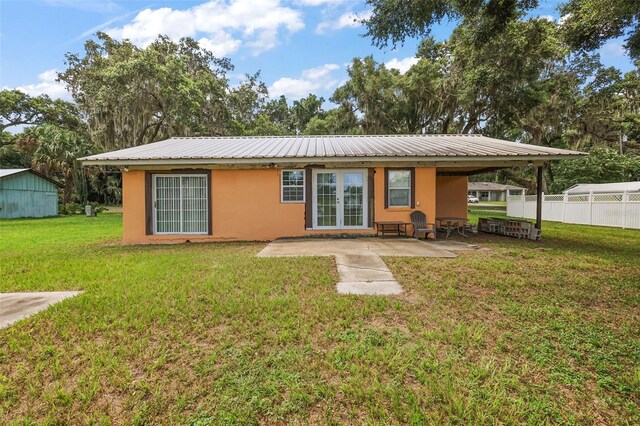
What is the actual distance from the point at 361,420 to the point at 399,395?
39 centimetres

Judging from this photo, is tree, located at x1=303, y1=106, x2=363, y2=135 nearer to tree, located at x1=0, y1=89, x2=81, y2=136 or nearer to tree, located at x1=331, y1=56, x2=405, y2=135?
tree, located at x1=331, y1=56, x2=405, y2=135

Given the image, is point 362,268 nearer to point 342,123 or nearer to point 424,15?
point 424,15

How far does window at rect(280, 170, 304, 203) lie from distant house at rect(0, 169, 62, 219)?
20.0 m

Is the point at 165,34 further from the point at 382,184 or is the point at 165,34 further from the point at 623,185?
the point at 623,185

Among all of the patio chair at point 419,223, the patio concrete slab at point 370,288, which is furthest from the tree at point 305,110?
the patio concrete slab at point 370,288

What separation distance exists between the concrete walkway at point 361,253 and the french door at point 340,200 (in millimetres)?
961

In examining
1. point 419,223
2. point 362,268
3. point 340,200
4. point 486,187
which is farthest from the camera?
point 486,187

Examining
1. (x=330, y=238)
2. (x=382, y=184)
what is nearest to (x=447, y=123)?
(x=382, y=184)

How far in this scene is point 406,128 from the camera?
23891 mm

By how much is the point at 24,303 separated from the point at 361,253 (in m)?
5.70

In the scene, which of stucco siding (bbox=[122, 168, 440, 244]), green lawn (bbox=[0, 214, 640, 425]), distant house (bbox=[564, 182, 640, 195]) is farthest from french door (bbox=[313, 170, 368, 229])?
distant house (bbox=[564, 182, 640, 195])

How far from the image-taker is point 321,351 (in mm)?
3033

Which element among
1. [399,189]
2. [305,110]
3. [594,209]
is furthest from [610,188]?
[305,110]

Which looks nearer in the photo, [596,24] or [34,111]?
[596,24]
